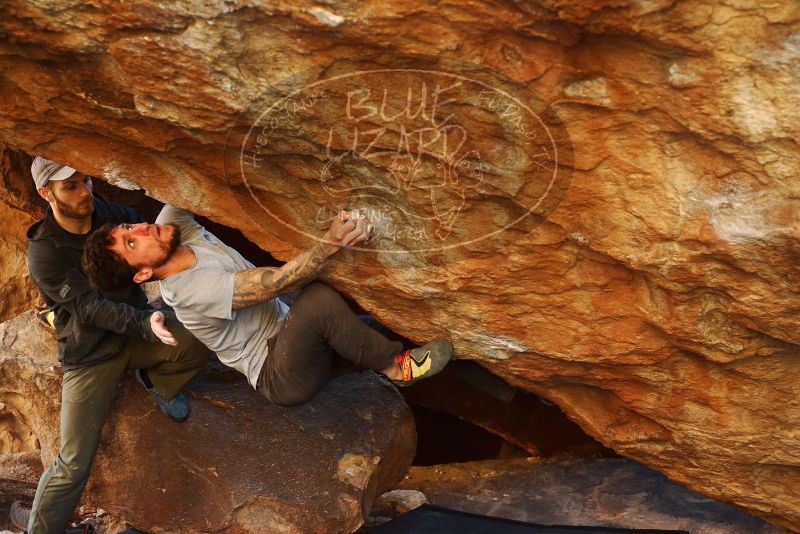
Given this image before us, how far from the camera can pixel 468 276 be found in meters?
4.11

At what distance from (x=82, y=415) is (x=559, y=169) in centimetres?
273

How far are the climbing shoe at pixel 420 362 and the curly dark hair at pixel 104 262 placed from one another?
1309mm

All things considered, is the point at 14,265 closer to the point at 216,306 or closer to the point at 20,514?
the point at 20,514

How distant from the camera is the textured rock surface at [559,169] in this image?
312 cm

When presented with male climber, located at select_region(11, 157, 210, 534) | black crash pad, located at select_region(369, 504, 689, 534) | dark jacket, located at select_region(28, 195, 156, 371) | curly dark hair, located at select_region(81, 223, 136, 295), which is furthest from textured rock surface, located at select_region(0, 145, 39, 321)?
black crash pad, located at select_region(369, 504, 689, 534)

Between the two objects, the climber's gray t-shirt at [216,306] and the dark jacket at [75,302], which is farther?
the dark jacket at [75,302]

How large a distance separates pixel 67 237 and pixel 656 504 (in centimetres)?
349

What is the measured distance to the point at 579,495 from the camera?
543 cm

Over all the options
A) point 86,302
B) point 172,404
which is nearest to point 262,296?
point 86,302

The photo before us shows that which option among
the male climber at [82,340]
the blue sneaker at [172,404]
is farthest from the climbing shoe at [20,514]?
the blue sneaker at [172,404]

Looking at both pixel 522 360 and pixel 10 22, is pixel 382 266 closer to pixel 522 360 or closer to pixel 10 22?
pixel 522 360

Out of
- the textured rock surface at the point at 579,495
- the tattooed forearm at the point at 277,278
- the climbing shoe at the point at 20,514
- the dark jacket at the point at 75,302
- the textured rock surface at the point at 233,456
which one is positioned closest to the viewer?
the tattooed forearm at the point at 277,278

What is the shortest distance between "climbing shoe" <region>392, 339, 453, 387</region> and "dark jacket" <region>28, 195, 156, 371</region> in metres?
1.26

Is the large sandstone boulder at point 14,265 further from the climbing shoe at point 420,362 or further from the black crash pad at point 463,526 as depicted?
the climbing shoe at point 420,362
